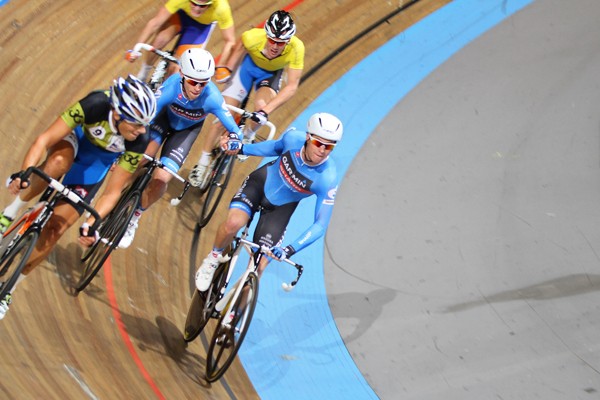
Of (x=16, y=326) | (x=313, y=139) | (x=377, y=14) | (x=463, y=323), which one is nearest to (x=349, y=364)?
(x=463, y=323)

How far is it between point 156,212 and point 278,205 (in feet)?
6.45

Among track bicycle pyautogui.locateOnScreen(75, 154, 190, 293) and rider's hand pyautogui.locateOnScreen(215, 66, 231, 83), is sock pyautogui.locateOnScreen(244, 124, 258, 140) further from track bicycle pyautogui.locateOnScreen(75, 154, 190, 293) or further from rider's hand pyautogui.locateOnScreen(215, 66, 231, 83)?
track bicycle pyautogui.locateOnScreen(75, 154, 190, 293)

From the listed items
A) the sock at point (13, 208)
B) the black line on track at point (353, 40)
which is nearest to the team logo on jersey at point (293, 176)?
the sock at point (13, 208)

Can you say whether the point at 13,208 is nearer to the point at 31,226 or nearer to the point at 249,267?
the point at 31,226

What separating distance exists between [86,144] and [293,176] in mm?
1576

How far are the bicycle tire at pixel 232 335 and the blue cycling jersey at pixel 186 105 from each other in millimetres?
1362

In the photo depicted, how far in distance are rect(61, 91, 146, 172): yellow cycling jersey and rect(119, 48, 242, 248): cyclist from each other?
112 centimetres

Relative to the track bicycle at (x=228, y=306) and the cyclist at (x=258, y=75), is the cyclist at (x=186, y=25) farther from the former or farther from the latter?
the track bicycle at (x=228, y=306)

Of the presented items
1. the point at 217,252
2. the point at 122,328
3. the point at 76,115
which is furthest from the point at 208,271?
the point at 76,115

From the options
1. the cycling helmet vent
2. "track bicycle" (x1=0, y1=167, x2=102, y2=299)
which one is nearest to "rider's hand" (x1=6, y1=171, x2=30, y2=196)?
"track bicycle" (x1=0, y1=167, x2=102, y2=299)

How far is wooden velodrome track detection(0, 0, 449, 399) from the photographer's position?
640cm

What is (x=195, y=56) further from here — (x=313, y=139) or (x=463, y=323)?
(x=463, y=323)

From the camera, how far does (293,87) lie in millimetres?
8680

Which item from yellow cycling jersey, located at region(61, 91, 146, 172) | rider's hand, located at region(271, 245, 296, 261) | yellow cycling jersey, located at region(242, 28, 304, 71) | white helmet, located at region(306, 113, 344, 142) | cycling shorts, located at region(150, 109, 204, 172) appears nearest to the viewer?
yellow cycling jersey, located at region(61, 91, 146, 172)
